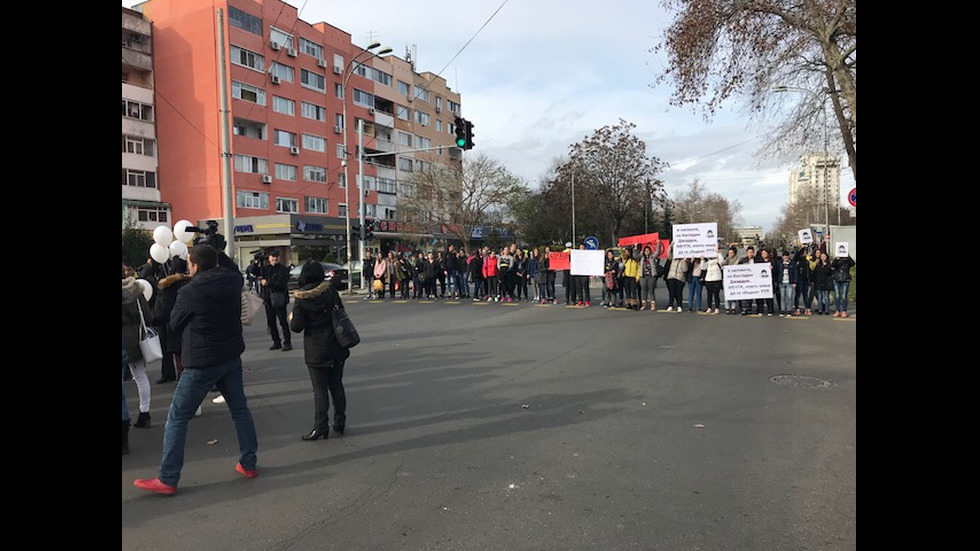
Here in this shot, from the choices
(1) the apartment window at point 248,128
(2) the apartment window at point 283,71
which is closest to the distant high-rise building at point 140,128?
(1) the apartment window at point 248,128

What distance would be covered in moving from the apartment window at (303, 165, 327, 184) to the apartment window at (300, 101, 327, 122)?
179 inches

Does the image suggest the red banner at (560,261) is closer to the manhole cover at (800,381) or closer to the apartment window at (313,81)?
the manhole cover at (800,381)

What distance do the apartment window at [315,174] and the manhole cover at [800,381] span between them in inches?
1975

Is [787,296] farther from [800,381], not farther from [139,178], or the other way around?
[139,178]

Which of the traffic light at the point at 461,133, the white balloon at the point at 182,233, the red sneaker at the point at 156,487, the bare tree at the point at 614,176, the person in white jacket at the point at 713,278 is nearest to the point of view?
the red sneaker at the point at 156,487

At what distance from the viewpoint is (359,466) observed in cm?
478

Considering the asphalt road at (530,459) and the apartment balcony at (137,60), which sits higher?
the apartment balcony at (137,60)

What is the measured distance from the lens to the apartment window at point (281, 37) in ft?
159

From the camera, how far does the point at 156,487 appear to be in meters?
4.22

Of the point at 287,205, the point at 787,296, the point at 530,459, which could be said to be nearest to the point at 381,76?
the point at 287,205

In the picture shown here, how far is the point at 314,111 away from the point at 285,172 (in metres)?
7.24

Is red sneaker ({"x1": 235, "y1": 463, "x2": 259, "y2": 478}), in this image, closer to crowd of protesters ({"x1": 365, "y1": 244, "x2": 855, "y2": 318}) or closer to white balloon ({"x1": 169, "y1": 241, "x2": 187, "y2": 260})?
white balloon ({"x1": 169, "y1": 241, "x2": 187, "y2": 260})

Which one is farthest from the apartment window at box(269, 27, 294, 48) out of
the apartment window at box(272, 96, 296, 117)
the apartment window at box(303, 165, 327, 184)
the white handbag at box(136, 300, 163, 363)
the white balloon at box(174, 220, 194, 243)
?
the white handbag at box(136, 300, 163, 363)
